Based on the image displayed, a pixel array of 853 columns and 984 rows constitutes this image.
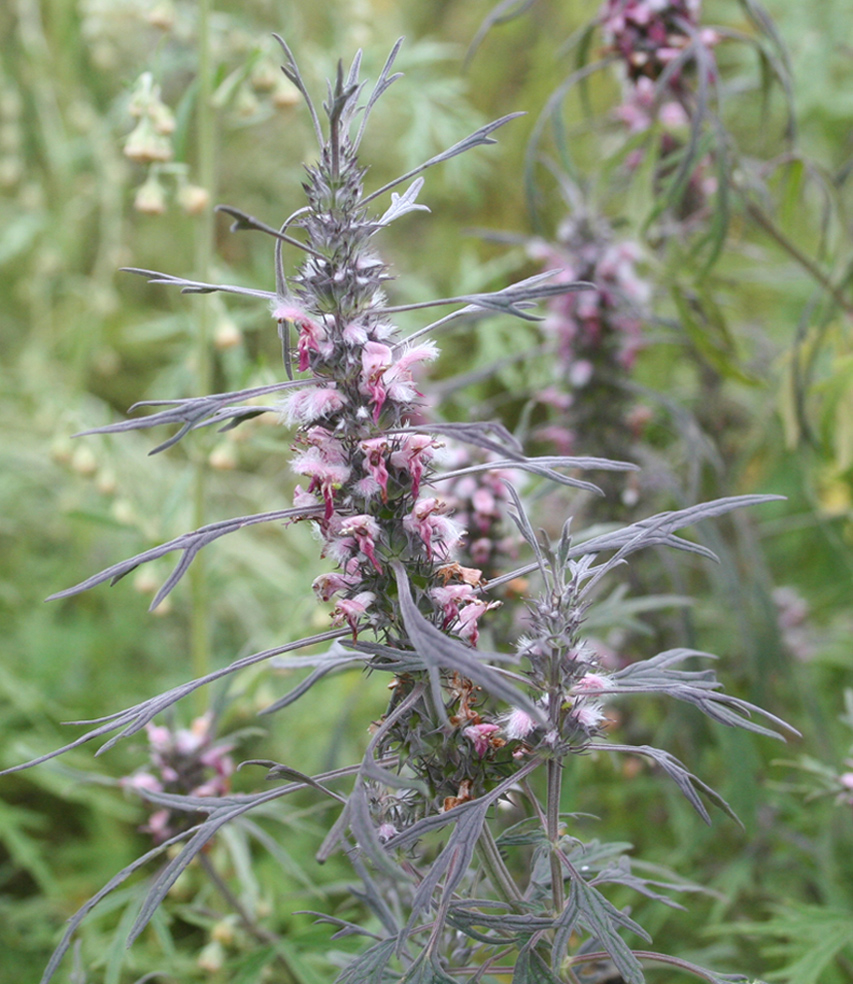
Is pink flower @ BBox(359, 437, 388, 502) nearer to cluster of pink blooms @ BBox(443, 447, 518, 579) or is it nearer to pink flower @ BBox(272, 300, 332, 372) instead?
pink flower @ BBox(272, 300, 332, 372)

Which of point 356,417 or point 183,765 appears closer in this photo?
point 356,417

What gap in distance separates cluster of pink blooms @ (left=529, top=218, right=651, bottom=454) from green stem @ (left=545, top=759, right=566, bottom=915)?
596 millimetres

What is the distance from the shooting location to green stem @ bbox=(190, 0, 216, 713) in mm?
966

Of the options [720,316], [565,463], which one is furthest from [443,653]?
[720,316]

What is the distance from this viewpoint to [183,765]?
Answer: 2.75 feet

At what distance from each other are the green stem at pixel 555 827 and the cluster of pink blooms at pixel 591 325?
0.60 meters

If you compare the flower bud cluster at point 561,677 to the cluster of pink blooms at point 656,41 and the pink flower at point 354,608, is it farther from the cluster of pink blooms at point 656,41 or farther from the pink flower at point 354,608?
the cluster of pink blooms at point 656,41

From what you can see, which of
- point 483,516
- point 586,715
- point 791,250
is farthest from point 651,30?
point 586,715

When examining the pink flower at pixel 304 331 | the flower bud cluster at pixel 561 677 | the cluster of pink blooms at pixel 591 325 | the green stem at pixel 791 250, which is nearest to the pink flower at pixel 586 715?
the flower bud cluster at pixel 561 677

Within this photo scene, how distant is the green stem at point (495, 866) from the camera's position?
492 millimetres

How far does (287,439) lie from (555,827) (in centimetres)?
130

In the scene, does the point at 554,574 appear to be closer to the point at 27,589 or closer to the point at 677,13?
the point at 677,13

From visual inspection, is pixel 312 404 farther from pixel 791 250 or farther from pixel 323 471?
pixel 791 250

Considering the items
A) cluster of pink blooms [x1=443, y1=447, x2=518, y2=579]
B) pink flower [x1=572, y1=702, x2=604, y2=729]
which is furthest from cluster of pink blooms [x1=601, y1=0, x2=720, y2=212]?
pink flower [x1=572, y1=702, x2=604, y2=729]
